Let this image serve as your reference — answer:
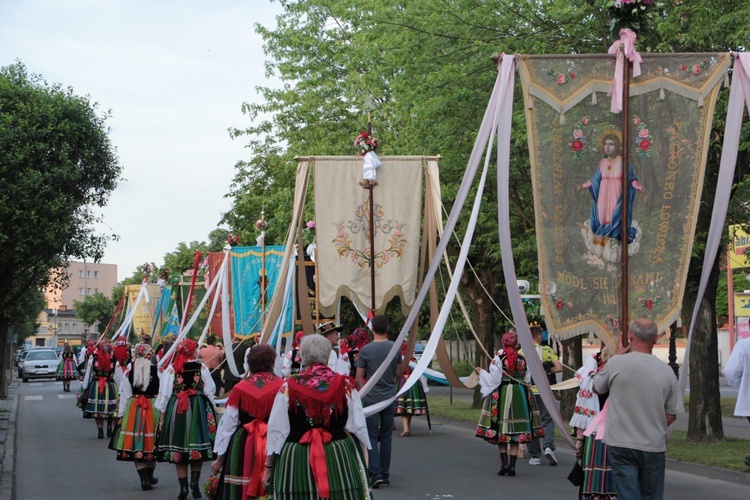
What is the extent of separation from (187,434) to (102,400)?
9709 millimetres

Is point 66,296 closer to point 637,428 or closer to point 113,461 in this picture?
→ point 113,461

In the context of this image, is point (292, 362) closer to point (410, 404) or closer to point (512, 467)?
point (512, 467)

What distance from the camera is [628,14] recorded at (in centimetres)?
903

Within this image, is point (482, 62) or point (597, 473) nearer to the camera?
point (597, 473)

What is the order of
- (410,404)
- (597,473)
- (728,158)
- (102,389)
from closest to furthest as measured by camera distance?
(728,158) → (597,473) → (410,404) → (102,389)

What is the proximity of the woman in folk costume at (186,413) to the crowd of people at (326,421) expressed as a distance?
1 centimetres

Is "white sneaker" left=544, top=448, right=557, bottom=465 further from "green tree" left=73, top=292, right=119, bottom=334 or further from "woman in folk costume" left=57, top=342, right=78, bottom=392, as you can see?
"green tree" left=73, top=292, right=119, bottom=334

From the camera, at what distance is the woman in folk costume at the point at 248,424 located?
338 inches

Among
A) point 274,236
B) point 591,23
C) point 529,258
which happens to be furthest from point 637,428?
point 274,236

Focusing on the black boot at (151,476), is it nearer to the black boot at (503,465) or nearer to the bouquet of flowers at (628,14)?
the black boot at (503,465)

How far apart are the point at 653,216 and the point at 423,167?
22.3ft

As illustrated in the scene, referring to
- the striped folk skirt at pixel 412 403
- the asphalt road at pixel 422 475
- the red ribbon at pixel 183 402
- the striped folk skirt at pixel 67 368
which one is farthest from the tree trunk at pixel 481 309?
the striped folk skirt at pixel 67 368

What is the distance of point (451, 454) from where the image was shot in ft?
53.1

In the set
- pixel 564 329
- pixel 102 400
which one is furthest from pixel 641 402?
pixel 102 400
